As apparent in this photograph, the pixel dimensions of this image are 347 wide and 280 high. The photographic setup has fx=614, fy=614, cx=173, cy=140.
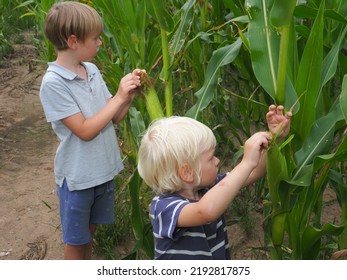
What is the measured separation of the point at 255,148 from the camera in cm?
157

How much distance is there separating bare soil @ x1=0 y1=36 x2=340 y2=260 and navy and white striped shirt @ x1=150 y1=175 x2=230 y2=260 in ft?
2.69

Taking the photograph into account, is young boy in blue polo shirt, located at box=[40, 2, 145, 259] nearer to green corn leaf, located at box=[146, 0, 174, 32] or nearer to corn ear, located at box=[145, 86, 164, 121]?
corn ear, located at box=[145, 86, 164, 121]

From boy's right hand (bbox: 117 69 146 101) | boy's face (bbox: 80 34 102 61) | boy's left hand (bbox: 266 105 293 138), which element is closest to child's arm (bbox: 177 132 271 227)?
boy's left hand (bbox: 266 105 293 138)

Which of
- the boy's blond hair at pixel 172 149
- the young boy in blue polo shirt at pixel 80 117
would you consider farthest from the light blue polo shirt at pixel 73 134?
the boy's blond hair at pixel 172 149

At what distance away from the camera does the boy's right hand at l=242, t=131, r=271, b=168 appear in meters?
1.55

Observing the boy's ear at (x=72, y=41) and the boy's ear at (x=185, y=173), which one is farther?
the boy's ear at (x=72, y=41)

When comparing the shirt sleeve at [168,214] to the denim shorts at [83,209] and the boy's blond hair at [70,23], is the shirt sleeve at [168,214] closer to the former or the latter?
the denim shorts at [83,209]

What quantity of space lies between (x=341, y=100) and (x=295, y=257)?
23.8 inches

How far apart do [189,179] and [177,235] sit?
163 mm

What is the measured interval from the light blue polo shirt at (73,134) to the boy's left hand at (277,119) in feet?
2.33

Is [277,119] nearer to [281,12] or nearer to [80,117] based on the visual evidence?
[281,12]

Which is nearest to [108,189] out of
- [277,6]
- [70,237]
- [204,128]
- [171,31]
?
[70,237]

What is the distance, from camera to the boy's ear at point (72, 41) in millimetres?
2059

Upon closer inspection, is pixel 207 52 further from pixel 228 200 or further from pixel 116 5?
pixel 228 200
